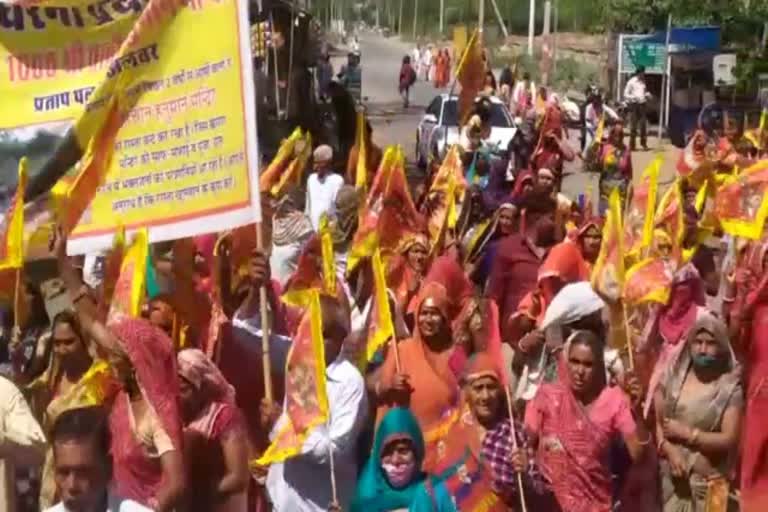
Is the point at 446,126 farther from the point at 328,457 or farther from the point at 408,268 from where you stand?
the point at 328,457

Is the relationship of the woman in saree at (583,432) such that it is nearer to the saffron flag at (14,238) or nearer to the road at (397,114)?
the saffron flag at (14,238)

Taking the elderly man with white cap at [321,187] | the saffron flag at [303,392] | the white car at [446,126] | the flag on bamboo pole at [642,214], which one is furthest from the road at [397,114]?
the saffron flag at [303,392]

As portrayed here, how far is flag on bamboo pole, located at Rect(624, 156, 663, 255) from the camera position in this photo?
8539 millimetres

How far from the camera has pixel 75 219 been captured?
6422 millimetres

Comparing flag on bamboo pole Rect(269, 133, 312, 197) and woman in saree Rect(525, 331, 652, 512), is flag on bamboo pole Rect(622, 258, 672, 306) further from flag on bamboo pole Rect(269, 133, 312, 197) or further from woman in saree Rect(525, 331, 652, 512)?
flag on bamboo pole Rect(269, 133, 312, 197)

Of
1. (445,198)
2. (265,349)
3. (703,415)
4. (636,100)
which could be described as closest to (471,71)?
(445,198)

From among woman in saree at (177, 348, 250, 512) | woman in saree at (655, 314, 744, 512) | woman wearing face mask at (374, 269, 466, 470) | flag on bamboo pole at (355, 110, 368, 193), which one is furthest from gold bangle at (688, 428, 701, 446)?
→ flag on bamboo pole at (355, 110, 368, 193)

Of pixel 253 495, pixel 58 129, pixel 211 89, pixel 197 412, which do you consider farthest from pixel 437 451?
pixel 58 129

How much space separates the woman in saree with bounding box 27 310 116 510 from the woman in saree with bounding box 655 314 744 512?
218 cm

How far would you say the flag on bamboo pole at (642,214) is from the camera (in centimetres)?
854

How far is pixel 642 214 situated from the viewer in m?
9.07

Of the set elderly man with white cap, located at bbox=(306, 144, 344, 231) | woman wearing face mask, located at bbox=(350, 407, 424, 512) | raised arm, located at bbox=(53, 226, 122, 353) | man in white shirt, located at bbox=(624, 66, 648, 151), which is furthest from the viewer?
man in white shirt, located at bbox=(624, 66, 648, 151)

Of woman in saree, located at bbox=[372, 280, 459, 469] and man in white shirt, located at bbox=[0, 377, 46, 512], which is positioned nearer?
man in white shirt, located at bbox=[0, 377, 46, 512]

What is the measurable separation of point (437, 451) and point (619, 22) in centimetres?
3160
